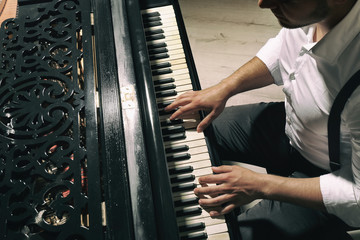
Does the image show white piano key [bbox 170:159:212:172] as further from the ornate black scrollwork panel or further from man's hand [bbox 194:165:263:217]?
Result: the ornate black scrollwork panel

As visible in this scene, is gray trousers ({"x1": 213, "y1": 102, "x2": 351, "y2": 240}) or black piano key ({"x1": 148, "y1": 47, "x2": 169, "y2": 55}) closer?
gray trousers ({"x1": 213, "y1": 102, "x2": 351, "y2": 240})

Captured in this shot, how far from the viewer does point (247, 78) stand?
1.47m

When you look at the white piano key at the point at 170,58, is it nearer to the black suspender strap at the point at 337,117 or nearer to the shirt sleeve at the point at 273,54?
the shirt sleeve at the point at 273,54

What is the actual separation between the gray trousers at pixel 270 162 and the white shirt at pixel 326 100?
0.17 m

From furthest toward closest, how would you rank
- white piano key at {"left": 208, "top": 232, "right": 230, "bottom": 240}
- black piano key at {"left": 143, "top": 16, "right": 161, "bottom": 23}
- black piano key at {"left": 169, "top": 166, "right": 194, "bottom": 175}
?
black piano key at {"left": 143, "top": 16, "right": 161, "bottom": 23} < black piano key at {"left": 169, "top": 166, "right": 194, "bottom": 175} < white piano key at {"left": 208, "top": 232, "right": 230, "bottom": 240}

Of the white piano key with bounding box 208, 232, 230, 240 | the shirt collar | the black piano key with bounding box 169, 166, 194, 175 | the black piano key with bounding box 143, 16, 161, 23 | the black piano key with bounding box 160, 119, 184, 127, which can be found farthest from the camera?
the black piano key with bounding box 143, 16, 161, 23

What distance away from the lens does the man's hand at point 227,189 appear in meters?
1.07

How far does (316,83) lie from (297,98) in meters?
0.10

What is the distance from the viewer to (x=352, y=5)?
0.88m

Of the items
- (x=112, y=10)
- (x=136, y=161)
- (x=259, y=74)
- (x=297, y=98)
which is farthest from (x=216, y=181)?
(x=112, y=10)

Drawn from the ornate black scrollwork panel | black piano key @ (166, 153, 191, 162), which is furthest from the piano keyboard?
the ornate black scrollwork panel

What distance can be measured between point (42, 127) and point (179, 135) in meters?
0.55

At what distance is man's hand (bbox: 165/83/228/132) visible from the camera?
124 centimetres

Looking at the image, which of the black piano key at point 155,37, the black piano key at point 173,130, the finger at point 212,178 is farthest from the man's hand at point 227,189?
the black piano key at point 155,37
